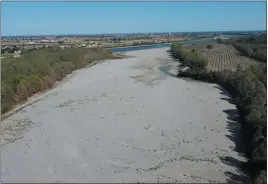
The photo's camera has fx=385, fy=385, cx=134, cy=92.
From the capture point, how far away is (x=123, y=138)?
14055 mm

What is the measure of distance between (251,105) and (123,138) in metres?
5.44

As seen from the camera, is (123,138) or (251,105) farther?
(251,105)

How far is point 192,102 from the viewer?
2020 centimetres

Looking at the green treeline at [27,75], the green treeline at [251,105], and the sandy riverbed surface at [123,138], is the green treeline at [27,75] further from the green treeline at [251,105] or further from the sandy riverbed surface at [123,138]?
the green treeline at [251,105]

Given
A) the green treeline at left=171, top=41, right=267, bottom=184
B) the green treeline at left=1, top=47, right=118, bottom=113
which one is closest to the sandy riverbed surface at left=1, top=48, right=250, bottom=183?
the green treeline at left=171, top=41, right=267, bottom=184

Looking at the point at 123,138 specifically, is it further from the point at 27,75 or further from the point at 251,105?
the point at 27,75

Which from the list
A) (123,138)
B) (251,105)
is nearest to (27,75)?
(123,138)

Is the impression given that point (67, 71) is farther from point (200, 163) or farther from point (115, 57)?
point (200, 163)

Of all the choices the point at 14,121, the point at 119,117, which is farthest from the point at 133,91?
the point at 14,121

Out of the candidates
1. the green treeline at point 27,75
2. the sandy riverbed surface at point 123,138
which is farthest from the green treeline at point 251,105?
the green treeline at point 27,75

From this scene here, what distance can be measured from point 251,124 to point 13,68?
15.6 metres

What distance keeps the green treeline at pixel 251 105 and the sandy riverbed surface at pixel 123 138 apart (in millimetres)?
519

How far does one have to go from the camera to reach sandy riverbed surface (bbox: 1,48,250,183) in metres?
11.1

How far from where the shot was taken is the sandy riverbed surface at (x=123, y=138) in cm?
1108
